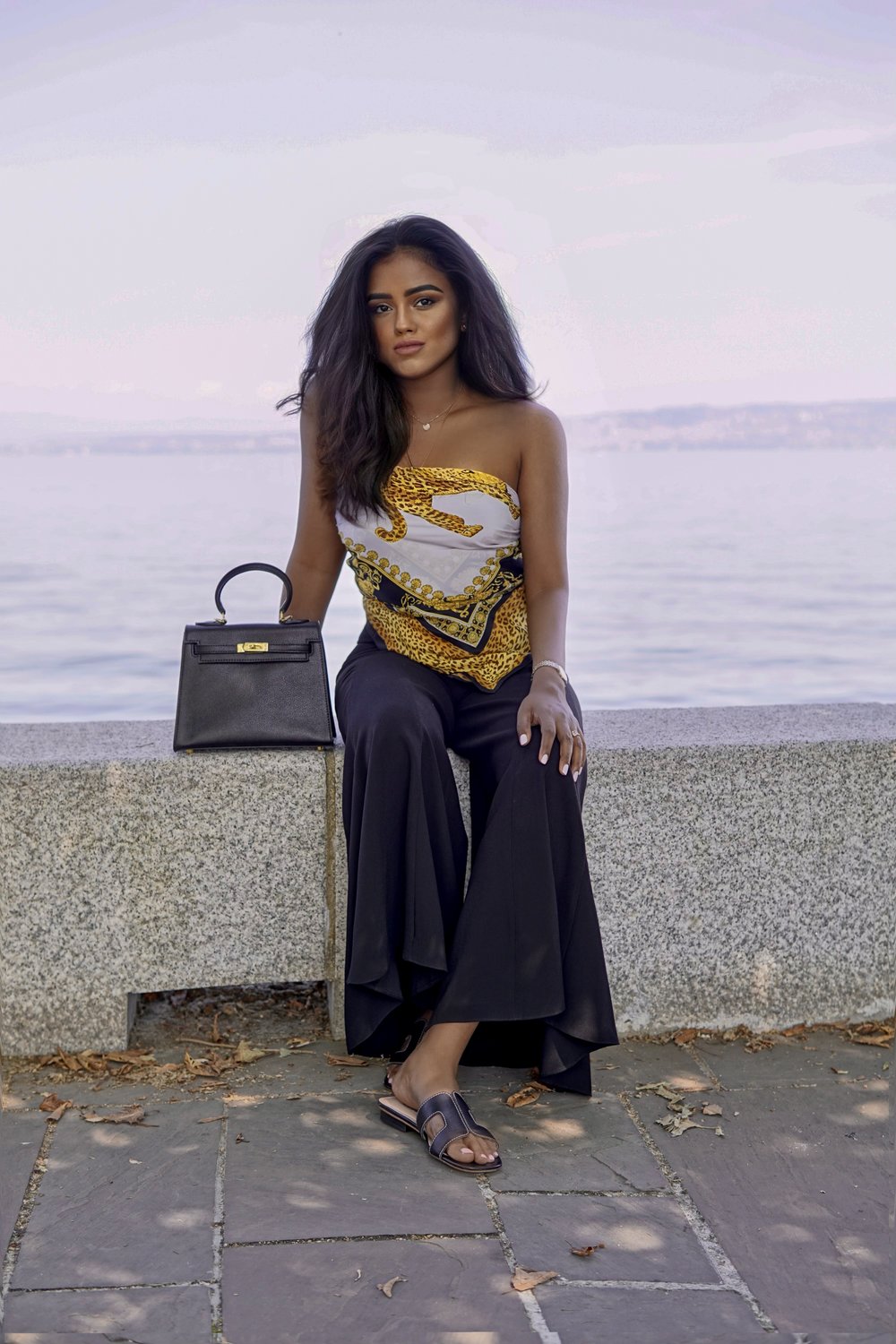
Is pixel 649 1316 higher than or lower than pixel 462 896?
lower

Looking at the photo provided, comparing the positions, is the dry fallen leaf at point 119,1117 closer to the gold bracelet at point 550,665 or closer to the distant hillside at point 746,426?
the gold bracelet at point 550,665

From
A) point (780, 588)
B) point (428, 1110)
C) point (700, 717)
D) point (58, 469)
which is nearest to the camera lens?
point (428, 1110)

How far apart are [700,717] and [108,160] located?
2338 centimetres

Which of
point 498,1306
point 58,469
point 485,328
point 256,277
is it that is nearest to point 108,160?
point 256,277

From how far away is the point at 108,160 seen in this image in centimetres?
2442

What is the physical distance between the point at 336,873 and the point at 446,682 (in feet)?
1.78

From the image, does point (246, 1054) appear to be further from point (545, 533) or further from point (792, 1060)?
point (545, 533)

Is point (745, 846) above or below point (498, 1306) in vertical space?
above

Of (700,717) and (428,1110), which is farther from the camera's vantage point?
(700,717)

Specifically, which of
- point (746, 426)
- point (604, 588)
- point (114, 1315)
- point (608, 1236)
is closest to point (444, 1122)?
point (608, 1236)

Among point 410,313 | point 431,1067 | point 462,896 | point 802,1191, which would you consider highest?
point 410,313

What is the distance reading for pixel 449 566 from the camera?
3525 millimetres

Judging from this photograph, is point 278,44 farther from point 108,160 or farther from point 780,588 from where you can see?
point 780,588

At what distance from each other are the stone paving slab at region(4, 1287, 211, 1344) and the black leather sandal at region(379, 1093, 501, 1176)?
0.63 metres
